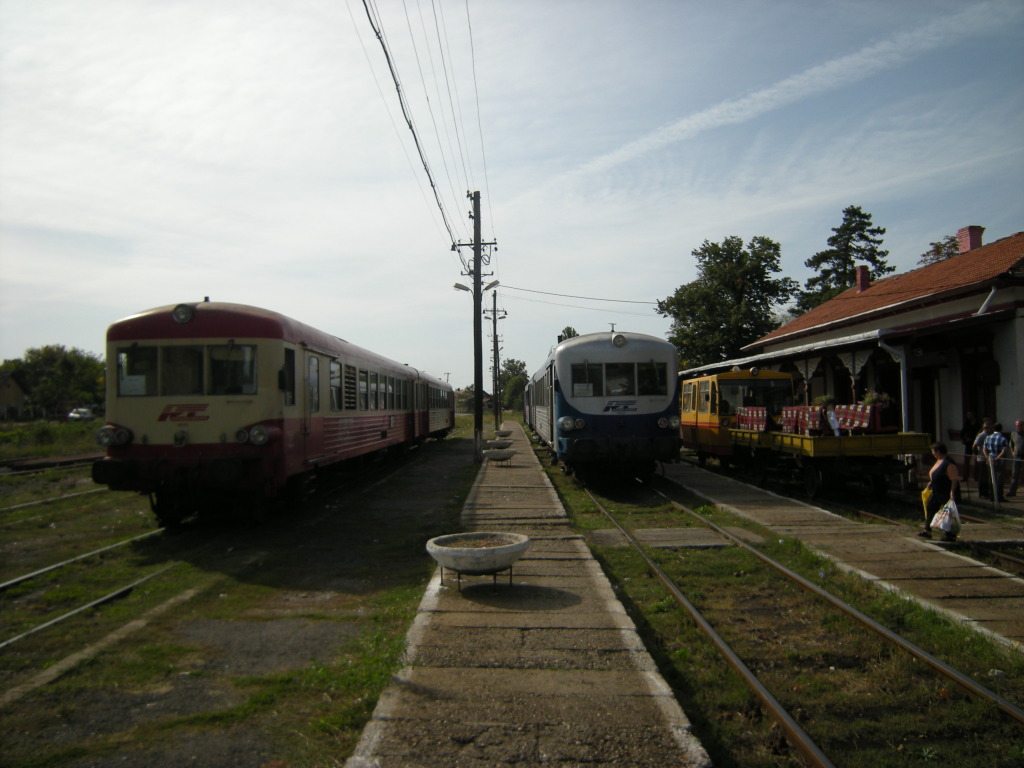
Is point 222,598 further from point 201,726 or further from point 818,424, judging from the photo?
point 818,424

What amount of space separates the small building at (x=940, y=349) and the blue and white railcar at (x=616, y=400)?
11.3 ft

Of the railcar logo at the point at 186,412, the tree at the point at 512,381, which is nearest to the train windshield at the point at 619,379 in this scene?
the railcar logo at the point at 186,412

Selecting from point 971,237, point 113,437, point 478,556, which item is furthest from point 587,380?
point 971,237

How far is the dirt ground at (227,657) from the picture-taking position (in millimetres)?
4027

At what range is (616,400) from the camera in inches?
577

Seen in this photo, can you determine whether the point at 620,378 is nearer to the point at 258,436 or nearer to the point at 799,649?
the point at 258,436

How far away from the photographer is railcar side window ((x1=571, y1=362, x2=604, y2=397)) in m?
14.8

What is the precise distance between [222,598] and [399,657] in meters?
2.78

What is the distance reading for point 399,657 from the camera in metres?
5.12

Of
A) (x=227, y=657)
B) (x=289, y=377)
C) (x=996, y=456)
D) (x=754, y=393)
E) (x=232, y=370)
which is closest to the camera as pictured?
(x=227, y=657)

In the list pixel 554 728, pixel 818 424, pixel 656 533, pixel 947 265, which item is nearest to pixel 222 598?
pixel 554 728

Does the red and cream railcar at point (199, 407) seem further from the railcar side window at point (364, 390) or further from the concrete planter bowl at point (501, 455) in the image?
the concrete planter bowl at point (501, 455)

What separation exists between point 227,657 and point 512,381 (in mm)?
104365

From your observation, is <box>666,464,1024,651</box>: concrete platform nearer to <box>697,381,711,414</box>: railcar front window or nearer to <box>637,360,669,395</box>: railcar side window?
<box>637,360,669,395</box>: railcar side window
